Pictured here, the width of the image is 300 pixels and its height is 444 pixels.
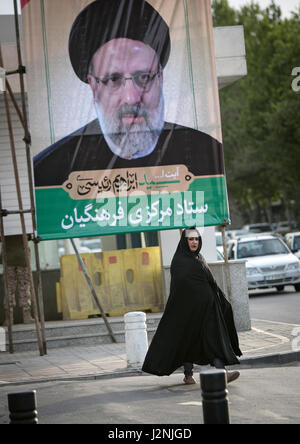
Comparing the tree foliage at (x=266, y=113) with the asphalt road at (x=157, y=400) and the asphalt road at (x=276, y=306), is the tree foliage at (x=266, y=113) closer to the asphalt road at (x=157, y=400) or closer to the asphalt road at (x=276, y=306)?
the asphalt road at (x=276, y=306)

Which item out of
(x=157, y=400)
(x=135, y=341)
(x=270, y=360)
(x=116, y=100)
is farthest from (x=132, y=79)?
(x=157, y=400)

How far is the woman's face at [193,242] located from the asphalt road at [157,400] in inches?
59.2

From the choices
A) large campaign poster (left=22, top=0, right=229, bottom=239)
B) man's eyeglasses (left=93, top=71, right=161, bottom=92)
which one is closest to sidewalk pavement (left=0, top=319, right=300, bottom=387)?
large campaign poster (left=22, top=0, right=229, bottom=239)

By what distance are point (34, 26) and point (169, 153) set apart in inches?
107

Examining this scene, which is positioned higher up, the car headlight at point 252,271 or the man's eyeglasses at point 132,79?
the man's eyeglasses at point 132,79

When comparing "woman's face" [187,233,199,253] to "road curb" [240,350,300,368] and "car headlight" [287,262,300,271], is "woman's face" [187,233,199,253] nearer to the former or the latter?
"road curb" [240,350,300,368]

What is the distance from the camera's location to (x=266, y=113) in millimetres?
46750

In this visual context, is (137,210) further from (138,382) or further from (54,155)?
(138,382)

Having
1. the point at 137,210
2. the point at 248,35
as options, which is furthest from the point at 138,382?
the point at 248,35

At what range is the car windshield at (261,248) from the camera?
24594 millimetres

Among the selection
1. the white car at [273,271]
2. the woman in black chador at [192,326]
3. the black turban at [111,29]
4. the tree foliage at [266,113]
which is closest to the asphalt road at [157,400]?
the woman in black chador at [192,326]

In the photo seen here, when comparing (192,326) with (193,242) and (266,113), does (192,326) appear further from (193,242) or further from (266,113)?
(266,113)

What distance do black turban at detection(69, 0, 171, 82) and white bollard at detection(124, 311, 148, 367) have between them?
12.6ft

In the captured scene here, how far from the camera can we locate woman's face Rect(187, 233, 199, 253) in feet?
32.3
